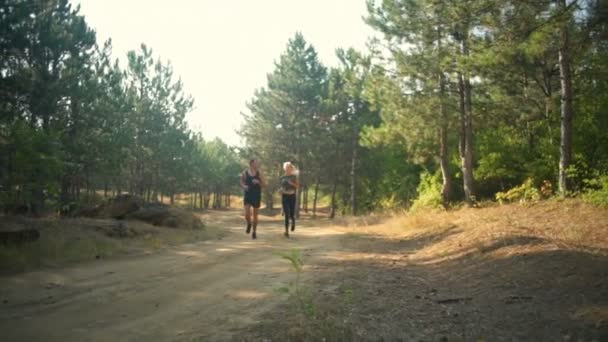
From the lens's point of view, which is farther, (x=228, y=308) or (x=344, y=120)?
(x=344, y=120)

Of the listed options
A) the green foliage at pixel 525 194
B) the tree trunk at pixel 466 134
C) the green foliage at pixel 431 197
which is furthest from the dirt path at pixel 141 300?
the green foliage at pixel 431 197

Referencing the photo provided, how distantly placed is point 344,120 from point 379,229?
67.8 ft

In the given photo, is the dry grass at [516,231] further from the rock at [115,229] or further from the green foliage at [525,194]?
the rock at [115,229]

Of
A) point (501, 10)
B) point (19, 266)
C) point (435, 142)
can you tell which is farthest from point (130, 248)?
point (435, 142)

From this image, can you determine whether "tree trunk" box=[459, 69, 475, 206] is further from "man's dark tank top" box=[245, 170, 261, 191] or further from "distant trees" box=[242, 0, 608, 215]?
"man's dark tank top" box=[245, 170, 261, 191]

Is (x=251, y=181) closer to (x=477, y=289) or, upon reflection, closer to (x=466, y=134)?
(x=477, y=289)

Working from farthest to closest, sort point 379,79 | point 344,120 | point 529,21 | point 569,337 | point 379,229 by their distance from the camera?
point 344,120, point 379,79, point 379,229, point 529,21, point 569,337

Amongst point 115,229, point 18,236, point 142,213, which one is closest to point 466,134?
point 142,213

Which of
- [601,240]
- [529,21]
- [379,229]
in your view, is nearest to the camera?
[601,240]

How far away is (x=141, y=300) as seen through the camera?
4.93 m

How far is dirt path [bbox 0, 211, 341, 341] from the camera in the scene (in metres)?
3.88

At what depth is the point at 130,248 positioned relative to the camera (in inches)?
380

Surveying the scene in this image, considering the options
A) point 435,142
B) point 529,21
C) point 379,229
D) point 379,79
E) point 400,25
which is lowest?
point 379,229

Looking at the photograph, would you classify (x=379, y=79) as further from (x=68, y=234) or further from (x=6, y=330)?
(x=6, y=330)
